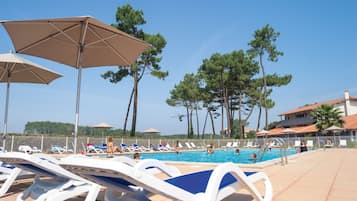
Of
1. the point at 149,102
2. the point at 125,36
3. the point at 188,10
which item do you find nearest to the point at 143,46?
the point at 125,36

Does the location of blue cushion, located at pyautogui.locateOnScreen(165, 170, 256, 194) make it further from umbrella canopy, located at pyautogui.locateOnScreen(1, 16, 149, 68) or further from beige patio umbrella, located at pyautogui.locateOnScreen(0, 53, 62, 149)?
beige patio umbrella, located at pyautogui.locateOnScreen(0, 53, 62, 149)

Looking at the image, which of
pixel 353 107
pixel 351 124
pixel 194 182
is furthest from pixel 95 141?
pixel 353 107

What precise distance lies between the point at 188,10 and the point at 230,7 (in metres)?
2.57

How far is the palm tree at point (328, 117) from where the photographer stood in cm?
2544

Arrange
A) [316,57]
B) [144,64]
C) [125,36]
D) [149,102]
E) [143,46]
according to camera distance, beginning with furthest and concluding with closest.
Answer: [149,102] → [144,64] → [316,57] → [143,46] → [125,36]

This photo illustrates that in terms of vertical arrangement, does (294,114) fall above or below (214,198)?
above

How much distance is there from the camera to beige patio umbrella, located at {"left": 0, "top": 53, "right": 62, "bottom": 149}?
6.41m

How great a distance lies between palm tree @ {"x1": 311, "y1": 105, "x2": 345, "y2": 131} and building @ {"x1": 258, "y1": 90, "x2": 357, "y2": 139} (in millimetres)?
2086

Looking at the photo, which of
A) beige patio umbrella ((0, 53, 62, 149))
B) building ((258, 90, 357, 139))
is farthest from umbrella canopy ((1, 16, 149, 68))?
building ((258, 90, 357, 139))

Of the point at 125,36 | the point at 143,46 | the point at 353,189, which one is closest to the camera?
the point at 353,189

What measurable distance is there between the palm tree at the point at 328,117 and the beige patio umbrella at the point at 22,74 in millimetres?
26402

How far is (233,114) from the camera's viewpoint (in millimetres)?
36000

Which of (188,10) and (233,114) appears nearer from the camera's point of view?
(188,10)

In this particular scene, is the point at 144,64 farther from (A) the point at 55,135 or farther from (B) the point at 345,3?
(B) the point at 345,3
